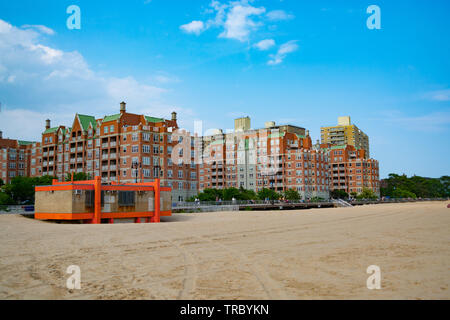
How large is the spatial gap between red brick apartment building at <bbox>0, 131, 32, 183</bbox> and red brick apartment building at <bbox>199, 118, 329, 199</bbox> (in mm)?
60637

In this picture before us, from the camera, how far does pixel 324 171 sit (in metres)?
129

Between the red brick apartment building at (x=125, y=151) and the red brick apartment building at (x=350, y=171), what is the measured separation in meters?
82.4

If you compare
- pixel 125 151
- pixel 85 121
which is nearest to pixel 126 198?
pixel 125 151

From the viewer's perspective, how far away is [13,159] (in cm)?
11025

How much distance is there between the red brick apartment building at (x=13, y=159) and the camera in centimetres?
10856

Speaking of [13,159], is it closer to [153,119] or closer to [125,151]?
[125,151]

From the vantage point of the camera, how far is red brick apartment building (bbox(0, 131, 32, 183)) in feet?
356

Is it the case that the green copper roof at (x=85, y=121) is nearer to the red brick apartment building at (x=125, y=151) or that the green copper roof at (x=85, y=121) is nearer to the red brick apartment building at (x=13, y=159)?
the red brick apartment building at (x=125, y=151)

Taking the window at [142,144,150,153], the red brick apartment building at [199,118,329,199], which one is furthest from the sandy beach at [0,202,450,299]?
the red brick apartment building at [199,118,329,199]

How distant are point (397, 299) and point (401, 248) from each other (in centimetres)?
966

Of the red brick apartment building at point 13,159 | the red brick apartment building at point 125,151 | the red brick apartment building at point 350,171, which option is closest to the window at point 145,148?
the red brick apartment building at point 125,151

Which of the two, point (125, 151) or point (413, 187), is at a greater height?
point (125, 151)

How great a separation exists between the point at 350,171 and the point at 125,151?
102m

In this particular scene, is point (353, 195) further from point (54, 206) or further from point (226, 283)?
point (226, 283)
